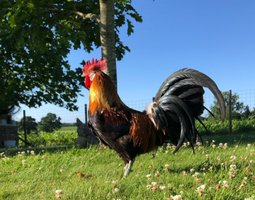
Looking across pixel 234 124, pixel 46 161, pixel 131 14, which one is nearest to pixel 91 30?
pixel 131 14

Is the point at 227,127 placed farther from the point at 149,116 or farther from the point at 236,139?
the point at 149,116

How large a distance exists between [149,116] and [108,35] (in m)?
4.44

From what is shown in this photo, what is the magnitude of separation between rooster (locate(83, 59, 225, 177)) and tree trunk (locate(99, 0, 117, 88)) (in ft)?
12.5

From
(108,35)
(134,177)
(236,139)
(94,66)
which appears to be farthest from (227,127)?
(134,177)

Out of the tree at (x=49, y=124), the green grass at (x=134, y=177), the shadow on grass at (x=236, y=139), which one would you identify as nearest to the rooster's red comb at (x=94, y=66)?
the green grass at (x=134, y=177)

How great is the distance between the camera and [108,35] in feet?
32.3

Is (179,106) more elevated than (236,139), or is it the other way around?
(179,106)

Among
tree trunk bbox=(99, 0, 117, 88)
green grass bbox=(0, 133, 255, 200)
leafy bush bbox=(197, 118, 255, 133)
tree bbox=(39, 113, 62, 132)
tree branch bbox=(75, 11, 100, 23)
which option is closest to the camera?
green grass bbox=(0, 133, 255, 200)

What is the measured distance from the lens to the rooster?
5.44 meters

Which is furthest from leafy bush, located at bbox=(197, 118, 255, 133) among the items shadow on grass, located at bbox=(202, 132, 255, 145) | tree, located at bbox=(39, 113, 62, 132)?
tree, located at bbox=(39, 113, 62, 132)

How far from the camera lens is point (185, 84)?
18.2ft

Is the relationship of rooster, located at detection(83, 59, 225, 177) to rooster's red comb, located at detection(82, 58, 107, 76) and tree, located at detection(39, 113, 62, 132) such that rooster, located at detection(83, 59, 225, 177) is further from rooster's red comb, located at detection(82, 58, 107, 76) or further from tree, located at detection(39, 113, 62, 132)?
tree, located at detection(39, 113, 62, 132)

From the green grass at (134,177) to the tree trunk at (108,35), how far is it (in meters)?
2.49

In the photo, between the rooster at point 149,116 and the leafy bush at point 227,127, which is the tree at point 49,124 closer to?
the leafy bush at point 227,127
